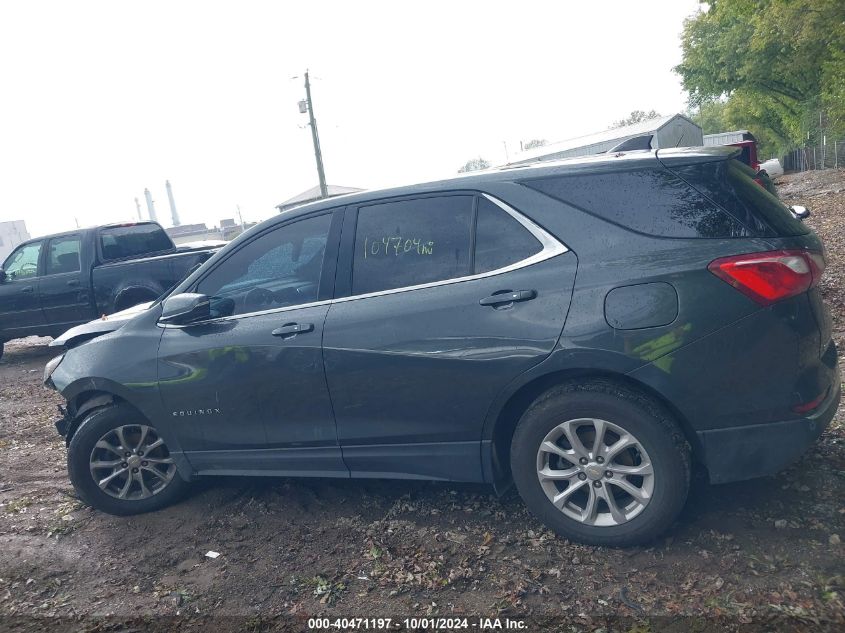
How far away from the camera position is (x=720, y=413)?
3.17 m

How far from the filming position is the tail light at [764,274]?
10.2 feet

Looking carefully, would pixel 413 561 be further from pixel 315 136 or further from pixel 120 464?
pixel 315 136

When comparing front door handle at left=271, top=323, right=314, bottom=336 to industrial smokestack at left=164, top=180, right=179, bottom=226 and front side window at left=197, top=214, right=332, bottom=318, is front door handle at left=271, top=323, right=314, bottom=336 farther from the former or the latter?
industrial smokestack at left=164, top=180, right=179, bottom=226

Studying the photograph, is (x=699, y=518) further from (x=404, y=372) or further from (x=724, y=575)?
(x=404, y=372)

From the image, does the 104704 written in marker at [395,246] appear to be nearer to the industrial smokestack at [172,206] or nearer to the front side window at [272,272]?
the front side window at [272,272]

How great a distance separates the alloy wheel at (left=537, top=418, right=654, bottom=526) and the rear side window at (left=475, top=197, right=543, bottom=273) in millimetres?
860

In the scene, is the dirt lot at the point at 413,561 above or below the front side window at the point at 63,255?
below

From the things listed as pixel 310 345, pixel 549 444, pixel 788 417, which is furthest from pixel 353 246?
pixel 788 417

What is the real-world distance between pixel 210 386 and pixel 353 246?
3.97 ft

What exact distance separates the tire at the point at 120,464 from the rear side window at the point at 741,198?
3548mm

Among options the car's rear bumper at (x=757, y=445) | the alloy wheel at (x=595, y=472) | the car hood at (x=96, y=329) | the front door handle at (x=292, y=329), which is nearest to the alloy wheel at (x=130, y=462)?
the car hood at (x=96, y=329)

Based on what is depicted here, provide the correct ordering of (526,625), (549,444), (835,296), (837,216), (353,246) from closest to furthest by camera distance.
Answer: (526,625) → (549,444) → (353,246) → (835,296) → (837,216)

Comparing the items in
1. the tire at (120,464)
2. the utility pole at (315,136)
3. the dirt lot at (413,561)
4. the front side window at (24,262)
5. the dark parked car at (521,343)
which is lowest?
the dirt lot at (413,561)

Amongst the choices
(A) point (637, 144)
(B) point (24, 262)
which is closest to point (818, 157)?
(B) point (24, 262)
